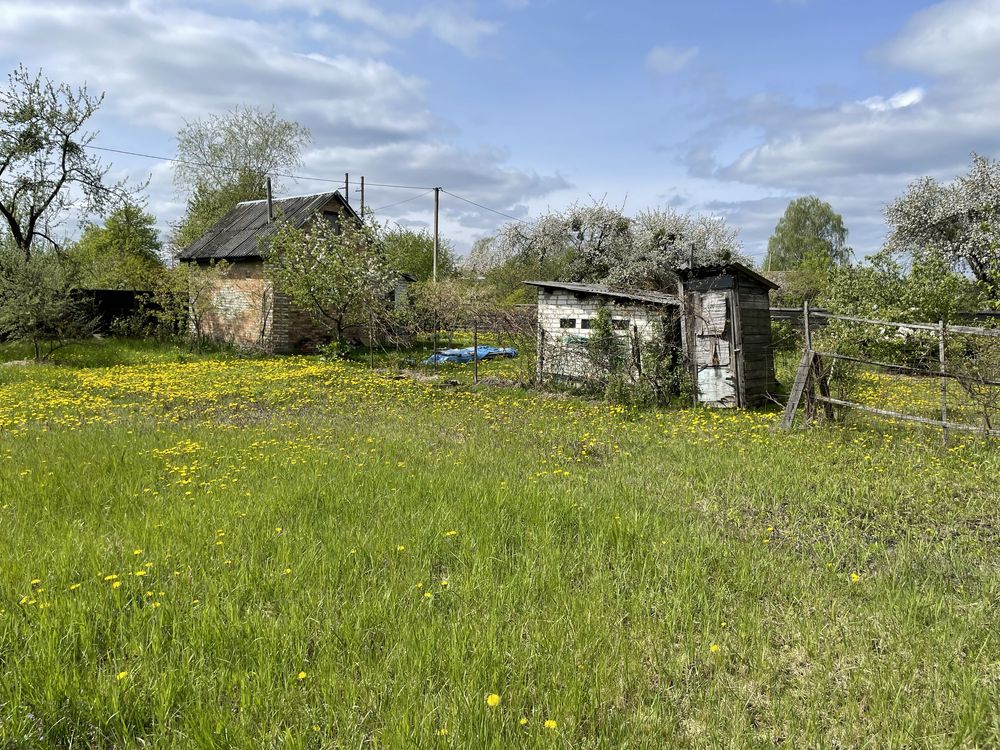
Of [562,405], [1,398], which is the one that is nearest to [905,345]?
[562,405]

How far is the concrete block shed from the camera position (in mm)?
11859

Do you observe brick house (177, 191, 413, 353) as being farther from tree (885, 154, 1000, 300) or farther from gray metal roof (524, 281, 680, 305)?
tree (885, 154, 1000, 300)

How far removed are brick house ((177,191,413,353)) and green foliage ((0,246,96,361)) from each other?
215 inches

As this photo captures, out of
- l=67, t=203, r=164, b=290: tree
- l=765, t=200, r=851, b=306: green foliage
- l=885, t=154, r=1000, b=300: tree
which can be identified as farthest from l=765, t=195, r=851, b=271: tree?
l=67, t=203, r=164, b=290: tree

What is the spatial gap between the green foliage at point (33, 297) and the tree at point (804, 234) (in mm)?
54634

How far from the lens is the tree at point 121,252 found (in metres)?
29.1

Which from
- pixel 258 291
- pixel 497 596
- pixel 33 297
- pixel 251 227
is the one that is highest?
pixel 251 227

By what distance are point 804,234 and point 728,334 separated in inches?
2137

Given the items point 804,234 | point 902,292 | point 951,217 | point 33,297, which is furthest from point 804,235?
point 33,297

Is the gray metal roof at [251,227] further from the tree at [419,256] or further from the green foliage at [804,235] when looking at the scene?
the green foliage at [804,235]

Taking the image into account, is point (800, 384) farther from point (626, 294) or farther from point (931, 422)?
point (626, 294)

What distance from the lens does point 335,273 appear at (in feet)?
64.1

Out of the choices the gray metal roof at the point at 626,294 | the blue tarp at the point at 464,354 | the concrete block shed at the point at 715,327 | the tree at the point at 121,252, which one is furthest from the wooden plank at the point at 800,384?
the tree at the point at 121,252

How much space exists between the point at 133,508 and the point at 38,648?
2453 millimetres
